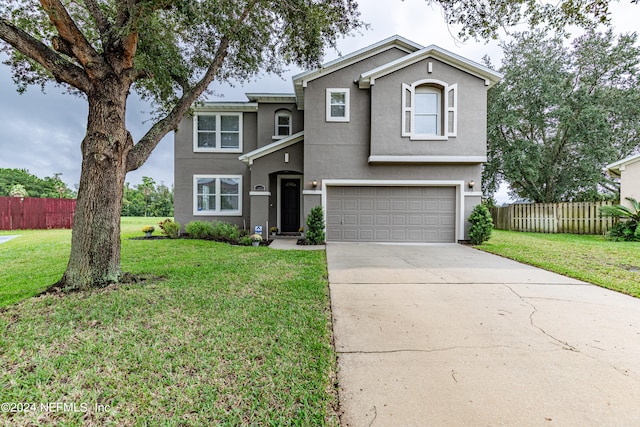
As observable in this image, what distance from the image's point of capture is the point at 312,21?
601 centimetres

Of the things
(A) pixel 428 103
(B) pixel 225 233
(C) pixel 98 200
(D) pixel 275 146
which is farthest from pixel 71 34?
(A) pixel 428 103

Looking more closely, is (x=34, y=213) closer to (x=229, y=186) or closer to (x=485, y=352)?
(x=229, y=186)

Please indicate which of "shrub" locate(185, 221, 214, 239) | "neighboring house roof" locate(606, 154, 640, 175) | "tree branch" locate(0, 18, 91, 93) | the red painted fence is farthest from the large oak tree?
the red painted fence

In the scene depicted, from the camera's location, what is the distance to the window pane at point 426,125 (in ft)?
32.9

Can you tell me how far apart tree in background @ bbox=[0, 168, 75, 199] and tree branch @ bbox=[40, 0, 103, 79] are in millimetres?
41406

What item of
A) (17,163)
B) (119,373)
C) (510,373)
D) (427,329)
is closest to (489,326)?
(427,329)

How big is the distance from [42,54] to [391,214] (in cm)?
944

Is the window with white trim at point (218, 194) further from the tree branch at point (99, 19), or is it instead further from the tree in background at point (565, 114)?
the tree in background at point (565, 114)

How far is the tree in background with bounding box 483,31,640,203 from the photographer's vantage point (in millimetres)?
15781

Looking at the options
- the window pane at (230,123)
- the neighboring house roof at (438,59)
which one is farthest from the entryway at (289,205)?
the neighboring house roof at (438,59)

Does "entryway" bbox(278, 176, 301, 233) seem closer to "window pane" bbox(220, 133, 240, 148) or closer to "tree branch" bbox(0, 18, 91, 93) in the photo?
"window pane" bbox(220, 133, 240, 148)

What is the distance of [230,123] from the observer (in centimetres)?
1279

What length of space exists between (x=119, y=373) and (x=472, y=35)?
808 centimetres

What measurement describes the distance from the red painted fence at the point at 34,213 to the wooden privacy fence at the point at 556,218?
24832mm
